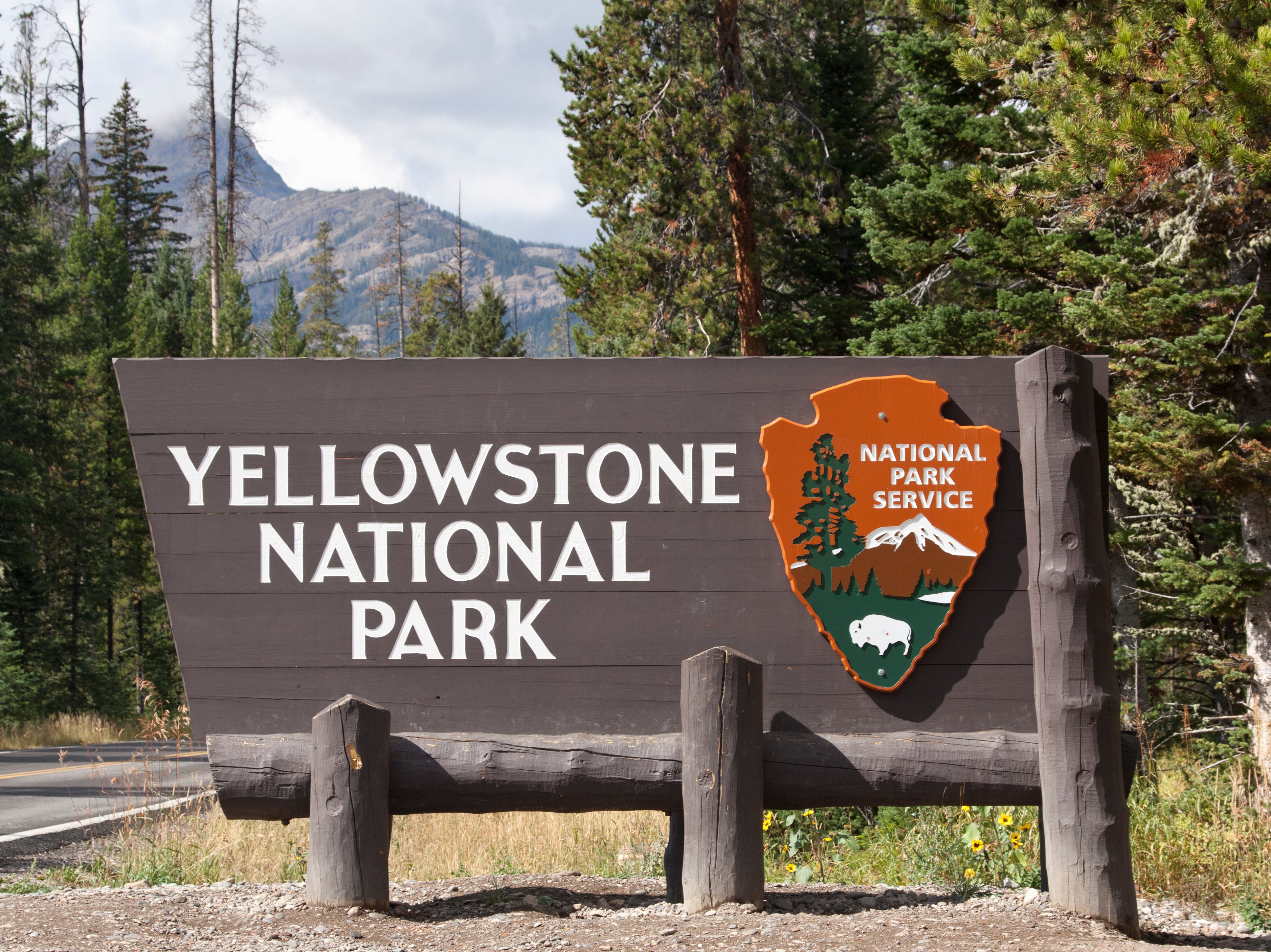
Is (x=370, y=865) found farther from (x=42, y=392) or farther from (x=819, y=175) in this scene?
(x=42, y=392)

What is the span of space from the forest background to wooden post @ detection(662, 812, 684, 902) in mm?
4535

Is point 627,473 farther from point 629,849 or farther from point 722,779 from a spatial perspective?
point 629,849

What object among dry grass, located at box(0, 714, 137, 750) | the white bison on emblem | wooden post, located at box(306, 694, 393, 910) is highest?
the white bison on emblem

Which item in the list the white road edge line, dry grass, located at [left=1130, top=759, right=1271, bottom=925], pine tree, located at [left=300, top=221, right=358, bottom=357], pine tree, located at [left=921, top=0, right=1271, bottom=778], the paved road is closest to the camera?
dry grass, located at [left=1130, top=759, right=1271, bottom=925]

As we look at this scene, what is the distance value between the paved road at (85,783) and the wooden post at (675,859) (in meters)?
3.01

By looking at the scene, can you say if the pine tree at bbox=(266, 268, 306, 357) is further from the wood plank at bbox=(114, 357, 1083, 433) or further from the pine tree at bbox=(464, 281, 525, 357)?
the wood plank at bbox=(114, 357, 1083, 433)

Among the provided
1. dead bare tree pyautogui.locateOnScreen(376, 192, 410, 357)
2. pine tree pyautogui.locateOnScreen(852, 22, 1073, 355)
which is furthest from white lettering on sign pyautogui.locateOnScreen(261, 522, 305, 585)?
dead bare tree pyautogui.locateOnScreen(376, 192, 410, 357)

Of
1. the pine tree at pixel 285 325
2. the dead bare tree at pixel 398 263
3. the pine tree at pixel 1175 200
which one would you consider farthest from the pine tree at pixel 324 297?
the pine tree at pixel 1175 200

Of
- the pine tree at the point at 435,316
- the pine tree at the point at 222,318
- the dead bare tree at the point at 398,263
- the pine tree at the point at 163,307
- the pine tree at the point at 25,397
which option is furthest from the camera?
the pine tree at the point at 435,316

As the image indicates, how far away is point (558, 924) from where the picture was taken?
3617mm

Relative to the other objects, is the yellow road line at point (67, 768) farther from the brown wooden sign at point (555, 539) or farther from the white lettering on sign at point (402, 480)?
the white lettering on sign at point (402, 480)

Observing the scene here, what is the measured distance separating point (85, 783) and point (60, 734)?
8.77 m

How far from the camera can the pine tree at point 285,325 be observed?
39062 millimetres

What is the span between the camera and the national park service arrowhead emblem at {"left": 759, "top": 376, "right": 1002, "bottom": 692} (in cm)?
384
